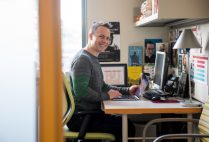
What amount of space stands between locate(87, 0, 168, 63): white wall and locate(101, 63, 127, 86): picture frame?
0.17 m

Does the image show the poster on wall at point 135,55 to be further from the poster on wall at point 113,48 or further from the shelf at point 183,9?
the shelf at point 183,9

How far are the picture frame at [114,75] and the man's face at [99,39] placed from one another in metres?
0.73

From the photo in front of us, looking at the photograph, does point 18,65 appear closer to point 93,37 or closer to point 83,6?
point 93,37

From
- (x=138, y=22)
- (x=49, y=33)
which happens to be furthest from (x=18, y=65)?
(x=138, y=22)

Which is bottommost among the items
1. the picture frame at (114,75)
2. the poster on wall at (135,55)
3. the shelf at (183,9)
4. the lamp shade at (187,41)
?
the picture frame at (114,75)

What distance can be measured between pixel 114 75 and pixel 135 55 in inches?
13.3

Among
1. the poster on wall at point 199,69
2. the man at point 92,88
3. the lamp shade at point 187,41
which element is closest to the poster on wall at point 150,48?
the poster on wall at point 199,69

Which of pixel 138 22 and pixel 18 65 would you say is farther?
pixel 138 22

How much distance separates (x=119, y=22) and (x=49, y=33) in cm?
298

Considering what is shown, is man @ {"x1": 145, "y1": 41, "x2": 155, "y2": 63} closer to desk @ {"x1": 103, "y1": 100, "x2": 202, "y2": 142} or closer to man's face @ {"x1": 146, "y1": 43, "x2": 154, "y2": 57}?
man's face @ {"x1": 146, "y1": 43, "x2": 154, "y2": 57}

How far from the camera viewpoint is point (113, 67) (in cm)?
334

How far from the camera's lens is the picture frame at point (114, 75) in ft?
10.9

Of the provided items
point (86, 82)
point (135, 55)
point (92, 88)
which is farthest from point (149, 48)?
point (86, 82)

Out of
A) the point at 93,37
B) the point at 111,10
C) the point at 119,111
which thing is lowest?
the point at 119,111
